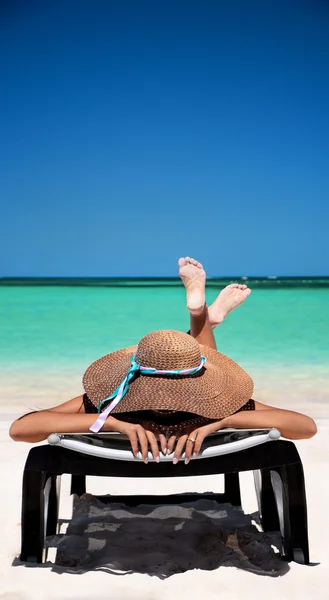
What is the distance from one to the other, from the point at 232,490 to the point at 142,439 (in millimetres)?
1351

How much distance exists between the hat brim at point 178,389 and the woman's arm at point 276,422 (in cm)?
4

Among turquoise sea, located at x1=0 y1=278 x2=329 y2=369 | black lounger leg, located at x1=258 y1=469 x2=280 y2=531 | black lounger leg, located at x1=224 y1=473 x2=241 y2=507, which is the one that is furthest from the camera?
turquoise sea, located at x1=0 y1=278 x2=329 y2=369

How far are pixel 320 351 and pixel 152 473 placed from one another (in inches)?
358

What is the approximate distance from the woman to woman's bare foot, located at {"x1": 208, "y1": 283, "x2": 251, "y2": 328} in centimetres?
180

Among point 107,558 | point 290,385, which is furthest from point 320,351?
point 107,558

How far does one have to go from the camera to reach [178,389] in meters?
2.37

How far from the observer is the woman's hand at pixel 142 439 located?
86.9 inches

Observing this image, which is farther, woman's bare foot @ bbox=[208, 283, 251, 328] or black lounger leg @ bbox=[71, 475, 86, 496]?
woman's bare foot @ bbox=[208, 283, 251, 328]

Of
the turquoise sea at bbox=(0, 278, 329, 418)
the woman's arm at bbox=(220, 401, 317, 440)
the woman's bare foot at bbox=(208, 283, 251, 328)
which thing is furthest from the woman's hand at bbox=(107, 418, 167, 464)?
the turquoise sea at bbox=(0, 278, 329, 418)

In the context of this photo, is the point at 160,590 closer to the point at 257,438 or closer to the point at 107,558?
the point at 107,558

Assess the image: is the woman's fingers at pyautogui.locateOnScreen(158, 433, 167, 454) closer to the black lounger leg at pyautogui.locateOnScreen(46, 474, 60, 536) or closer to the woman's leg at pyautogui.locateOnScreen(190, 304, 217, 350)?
the black lounger leg at pyautogui.locateOnScreen(46, 474, 60, 536)

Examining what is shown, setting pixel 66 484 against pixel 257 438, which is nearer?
pixel 257 438

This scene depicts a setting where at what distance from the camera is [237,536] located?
2910mm

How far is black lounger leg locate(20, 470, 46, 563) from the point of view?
230 centimetres
